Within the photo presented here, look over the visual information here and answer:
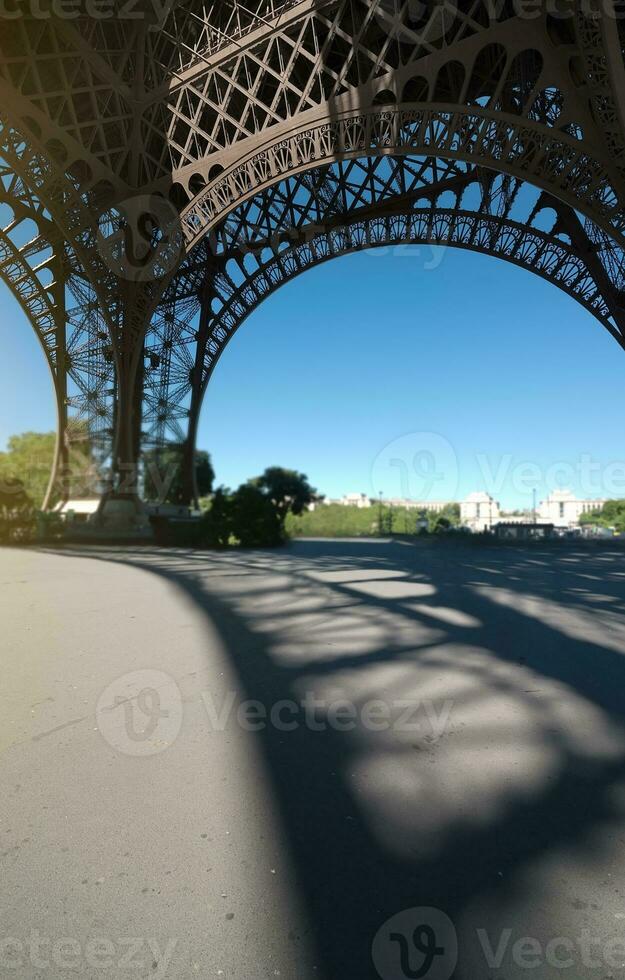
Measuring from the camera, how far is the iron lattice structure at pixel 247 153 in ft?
37.6

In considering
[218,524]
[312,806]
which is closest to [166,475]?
[218,524]

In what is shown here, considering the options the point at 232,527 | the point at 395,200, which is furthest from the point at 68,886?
the point at 395,200

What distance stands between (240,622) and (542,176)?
1271 centimetres

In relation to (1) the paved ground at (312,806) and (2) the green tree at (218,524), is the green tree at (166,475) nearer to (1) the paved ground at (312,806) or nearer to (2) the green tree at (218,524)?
(2) the green tree at (218,524)

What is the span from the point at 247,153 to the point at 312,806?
16021 millimetres

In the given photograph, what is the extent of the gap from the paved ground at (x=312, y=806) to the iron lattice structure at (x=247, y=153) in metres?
11.7

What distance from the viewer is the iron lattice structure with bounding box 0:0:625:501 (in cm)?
1146

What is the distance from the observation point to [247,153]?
13766mm

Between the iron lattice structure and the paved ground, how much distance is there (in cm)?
1171

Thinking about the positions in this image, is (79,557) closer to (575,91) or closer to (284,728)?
(284,728)

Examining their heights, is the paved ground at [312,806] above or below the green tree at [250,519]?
below

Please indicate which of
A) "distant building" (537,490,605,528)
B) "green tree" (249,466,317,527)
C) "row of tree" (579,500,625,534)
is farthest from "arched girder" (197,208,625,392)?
"distant building" (537,490,605,528)

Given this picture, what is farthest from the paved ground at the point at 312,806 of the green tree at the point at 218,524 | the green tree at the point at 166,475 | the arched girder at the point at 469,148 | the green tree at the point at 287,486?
the green tree at the point at 287,486

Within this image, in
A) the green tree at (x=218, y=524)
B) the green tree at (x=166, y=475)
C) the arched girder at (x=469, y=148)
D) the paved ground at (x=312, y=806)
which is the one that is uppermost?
the arched girder at (x=469, y=148)
